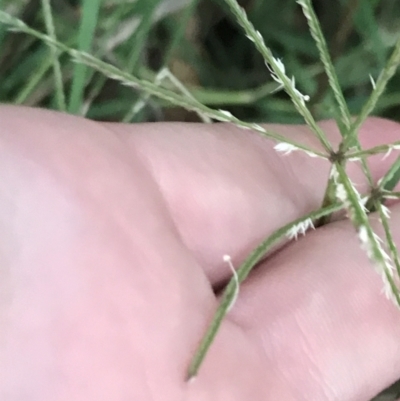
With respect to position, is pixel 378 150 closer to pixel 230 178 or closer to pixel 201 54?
pixel 230 178

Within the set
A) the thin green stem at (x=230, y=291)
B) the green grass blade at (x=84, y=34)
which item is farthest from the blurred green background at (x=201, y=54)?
the thin green stem at (x=230, y=291)

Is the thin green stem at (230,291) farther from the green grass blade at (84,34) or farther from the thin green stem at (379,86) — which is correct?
the green grass blade at (84,34)

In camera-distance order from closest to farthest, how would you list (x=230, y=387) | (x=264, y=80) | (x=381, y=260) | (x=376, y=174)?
(x=381, y=260)
(x=230, y=387)
(x=376, y=174)
(x=264, y=80)

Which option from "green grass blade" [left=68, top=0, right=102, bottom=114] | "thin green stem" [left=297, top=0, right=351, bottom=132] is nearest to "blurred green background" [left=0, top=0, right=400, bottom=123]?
"green grass blade" [left=68, top=0, right=102, bottom=114]

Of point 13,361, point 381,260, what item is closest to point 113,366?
point 13,361

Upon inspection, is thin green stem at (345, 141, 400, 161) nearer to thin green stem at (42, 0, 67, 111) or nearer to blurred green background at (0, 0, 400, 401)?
blurred green background at (0, 0, 400, 401)

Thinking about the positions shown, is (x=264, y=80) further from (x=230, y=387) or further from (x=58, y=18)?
(x=230, y=387)
